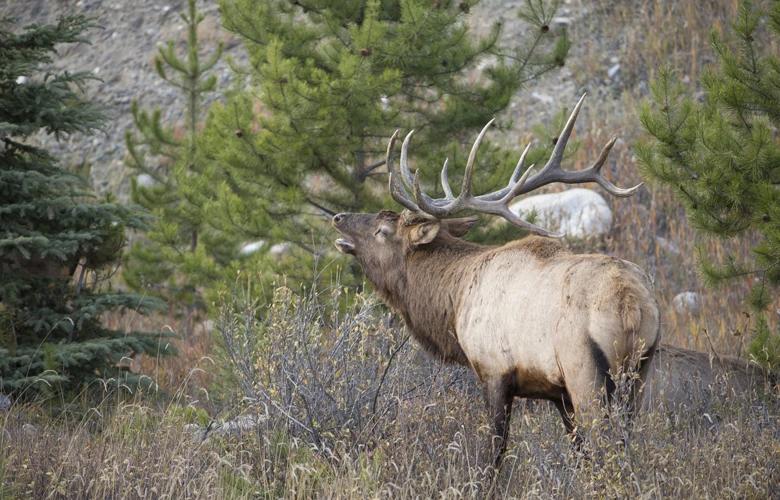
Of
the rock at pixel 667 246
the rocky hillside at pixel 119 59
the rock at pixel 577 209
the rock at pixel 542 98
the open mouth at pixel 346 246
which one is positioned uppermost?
the open mouth at pixel 346 246

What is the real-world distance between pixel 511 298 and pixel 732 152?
6.81ft

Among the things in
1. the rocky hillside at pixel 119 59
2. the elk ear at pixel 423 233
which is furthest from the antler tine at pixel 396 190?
the rocky hillside at pixel 119 59

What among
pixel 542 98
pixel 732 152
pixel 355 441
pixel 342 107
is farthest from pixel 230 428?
pixel 542 98

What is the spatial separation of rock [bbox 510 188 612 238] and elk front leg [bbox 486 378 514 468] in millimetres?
6494

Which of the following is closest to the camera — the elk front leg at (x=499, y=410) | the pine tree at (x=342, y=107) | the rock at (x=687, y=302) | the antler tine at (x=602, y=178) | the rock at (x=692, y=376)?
the elk front leg at (x=499, y=410)

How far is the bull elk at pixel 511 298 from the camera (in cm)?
464

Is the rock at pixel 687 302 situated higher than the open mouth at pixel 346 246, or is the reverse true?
the open mouth at pixel 346 246

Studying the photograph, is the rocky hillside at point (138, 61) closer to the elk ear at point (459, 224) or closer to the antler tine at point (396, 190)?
the elk ear at point (459, 224)

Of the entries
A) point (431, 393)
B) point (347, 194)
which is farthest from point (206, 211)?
point (431, 393)

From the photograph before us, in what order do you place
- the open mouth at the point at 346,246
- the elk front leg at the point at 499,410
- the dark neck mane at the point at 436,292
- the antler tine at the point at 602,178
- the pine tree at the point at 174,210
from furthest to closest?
the pine tree at the point at 174,210, the open mouth at the point at 346,246, the dark neck mane at the point at 436,292, the antler tine at the point at 602,178, the elk front leg at the point at 499,410

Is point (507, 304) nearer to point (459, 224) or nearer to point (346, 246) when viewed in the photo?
point (459, 224)

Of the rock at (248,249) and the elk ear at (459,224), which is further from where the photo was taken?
the rock at (248,249)

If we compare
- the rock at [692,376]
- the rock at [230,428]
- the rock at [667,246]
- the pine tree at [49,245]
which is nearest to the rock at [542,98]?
the rock at [667,246]

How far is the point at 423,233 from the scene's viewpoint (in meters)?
6.36
